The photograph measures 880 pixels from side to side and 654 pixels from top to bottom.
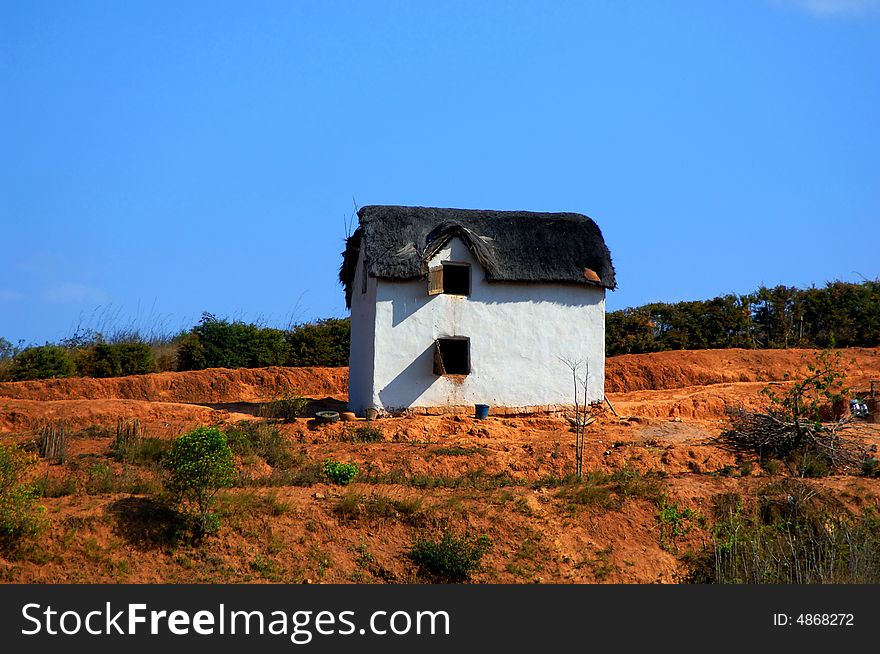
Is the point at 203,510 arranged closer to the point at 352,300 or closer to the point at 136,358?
the point at 352,300

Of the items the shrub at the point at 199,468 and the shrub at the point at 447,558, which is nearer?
the shrub at the point at 199,468

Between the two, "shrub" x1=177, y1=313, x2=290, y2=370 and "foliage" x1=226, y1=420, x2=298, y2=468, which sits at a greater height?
"shrub" x1=177, y1=313, x2=290, y2=370

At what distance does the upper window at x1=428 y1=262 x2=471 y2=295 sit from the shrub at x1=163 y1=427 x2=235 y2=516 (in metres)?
8.30

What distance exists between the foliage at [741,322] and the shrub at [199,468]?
18.6 metres

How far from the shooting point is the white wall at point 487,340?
22.1 metres

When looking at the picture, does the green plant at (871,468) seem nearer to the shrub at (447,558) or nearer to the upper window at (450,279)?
the shrub at (447,558)

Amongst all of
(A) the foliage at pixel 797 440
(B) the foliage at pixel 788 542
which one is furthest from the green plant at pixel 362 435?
(B) the foliage at pixel 788 542

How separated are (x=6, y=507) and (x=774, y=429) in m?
12.3

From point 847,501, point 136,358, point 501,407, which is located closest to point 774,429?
point 847,501

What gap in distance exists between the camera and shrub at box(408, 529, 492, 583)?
14484 mm

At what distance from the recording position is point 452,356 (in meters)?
23.3

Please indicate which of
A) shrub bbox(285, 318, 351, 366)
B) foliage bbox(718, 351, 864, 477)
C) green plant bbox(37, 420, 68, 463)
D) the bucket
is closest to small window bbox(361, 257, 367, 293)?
shrub bbox(285, 318, 351, 366)

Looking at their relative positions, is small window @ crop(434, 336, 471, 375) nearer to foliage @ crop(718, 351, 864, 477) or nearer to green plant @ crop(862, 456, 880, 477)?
foliage @ crop(718, 351, 864, 477)

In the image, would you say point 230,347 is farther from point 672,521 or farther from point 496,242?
point 672,521
